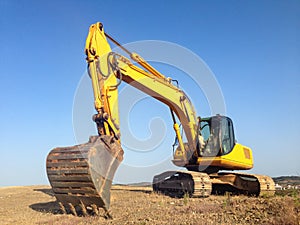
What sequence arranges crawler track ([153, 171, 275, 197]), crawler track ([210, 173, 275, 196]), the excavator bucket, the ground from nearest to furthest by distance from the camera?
the ground, the excavator bucket, crawler track ([153, 171, 275, 197]), crawler track ([210, 173, 275, 196])

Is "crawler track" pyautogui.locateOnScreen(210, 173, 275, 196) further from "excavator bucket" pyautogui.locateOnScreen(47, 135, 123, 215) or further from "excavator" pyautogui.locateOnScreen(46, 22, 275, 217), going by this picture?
"excavator bucket" pyautogui.locateOnScreen(47, 135, 123, 215)

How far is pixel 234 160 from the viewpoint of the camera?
1385 centimetres

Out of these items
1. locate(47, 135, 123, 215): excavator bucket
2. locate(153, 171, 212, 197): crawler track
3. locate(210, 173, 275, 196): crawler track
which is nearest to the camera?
locate(47, 135, 123, 215): excavator bucket

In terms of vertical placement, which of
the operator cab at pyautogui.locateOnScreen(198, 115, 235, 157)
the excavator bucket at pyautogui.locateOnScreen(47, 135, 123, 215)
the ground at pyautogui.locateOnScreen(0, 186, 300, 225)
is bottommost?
the ground at pyautogui.locateOnScreen(0, 186, 300, 225)

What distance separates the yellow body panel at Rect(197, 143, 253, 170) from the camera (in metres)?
13.4

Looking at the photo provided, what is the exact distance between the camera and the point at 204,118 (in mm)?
14234

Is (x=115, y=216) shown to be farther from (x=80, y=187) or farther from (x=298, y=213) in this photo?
(x=298, y=213)

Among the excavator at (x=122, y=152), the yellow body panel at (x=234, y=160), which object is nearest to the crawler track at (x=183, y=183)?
the excavator at (x=122, y=152)

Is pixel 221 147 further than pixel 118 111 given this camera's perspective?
Yes

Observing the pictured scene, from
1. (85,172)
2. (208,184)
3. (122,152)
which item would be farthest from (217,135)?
(85,172)

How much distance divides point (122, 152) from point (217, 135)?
5447 mm

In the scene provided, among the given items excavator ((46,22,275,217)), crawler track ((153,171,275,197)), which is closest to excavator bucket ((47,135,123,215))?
excavator ((46,22,275,217))

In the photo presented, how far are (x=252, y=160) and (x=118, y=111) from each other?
8204 mm

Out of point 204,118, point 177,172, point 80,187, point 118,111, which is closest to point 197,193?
point 177,172
